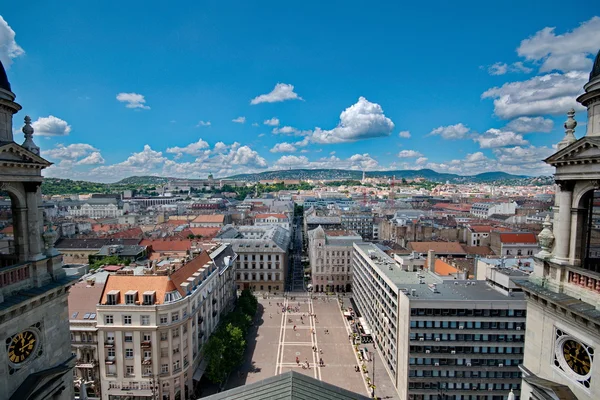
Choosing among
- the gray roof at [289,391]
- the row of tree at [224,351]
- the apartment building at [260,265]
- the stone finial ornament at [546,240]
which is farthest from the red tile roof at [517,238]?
the gray roof at [289,391]

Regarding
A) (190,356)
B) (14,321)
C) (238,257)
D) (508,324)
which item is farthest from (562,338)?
(238,257)

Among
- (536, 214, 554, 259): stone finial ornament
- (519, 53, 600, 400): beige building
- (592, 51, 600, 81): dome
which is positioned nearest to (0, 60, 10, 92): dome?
(519, 53, 600, 400): beige building

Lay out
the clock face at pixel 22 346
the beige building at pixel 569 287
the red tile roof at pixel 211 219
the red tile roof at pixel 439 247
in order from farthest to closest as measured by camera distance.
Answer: the red tile roof at pixel 211 219 → the red tile roof at pixel 439 247 → the clock face at pixel 22 346 → the beige building at pixel 569 287

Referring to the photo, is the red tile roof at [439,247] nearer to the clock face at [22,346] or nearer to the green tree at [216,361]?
the green tree at [216,361]

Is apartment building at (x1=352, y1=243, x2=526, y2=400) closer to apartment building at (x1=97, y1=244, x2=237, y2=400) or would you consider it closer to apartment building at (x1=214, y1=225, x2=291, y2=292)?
apartment building at (x1=97, y1=244, x2=237, y2=400)

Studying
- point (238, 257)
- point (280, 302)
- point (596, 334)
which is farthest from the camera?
point (238, 257)

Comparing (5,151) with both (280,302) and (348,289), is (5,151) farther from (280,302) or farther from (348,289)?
(348,289)
